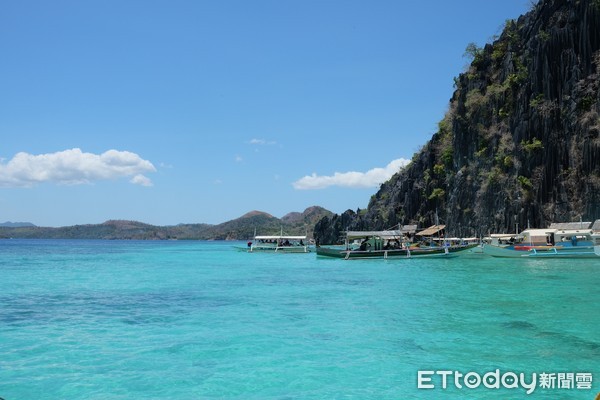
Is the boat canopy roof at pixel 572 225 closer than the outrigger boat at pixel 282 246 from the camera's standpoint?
Yes

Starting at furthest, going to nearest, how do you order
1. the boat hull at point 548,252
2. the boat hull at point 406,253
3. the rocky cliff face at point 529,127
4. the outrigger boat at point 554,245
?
1. the rocky cliff face at point 529,127
2. the boat hull at point 406,253
3. the outrigger boat at point 554,245
4. the boat hull at point 548,252

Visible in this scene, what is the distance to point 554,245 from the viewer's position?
2016 inches

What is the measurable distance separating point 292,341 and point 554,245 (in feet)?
146

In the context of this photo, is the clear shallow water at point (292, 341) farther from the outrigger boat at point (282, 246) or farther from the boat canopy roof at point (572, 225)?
the outrigger boat at point (282, 246)

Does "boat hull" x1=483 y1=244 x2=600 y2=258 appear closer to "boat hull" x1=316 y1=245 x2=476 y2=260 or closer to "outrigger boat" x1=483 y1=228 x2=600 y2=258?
"outrigger boat" x1=483 y1=228 x2=600 y2=258

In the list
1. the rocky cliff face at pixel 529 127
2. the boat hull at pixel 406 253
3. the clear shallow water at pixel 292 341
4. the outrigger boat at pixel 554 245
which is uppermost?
the rocky cliff face at pixel 529 127

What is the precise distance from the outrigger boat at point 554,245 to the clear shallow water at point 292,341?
2121 centimetres

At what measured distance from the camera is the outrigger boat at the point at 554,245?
153 feet

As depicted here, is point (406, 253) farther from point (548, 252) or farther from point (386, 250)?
point (548, 252)

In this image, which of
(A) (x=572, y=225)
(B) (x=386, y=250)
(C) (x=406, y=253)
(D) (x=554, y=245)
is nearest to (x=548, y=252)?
(D) (x=554, y=245)

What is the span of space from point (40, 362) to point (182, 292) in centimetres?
1505

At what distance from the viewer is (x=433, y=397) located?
10141mm

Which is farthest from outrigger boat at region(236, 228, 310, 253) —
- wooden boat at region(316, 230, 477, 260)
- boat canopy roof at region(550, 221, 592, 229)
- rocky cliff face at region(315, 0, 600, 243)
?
boat canopy roof at region(550, 221, 592, 229)

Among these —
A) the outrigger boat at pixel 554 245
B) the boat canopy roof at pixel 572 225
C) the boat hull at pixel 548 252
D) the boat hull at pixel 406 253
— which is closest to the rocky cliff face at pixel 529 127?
the boat canopy roof at pixel 572 225
